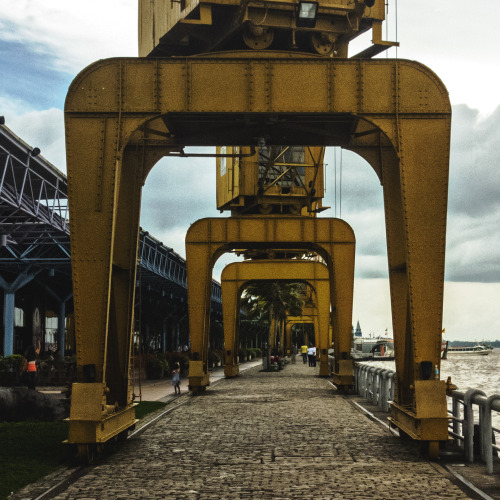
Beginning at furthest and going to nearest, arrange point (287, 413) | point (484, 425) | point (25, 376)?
point (25, 376) < point (287, 413) < point (484, 425)

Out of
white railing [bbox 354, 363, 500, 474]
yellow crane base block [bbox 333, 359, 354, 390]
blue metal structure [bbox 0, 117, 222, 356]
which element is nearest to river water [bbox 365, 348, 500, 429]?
white railing [bbox 354, 363, 500, 474]

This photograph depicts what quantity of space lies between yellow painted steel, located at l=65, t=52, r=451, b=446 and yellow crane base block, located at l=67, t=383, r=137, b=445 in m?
0.37

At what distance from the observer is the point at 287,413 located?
1791 centimetres

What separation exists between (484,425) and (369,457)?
1.93 metres

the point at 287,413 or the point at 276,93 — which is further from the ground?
the point at 276,93

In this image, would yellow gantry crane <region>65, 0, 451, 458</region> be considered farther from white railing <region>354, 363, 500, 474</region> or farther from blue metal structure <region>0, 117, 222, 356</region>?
blue metal structure <region>0, 117, 222, 356</region>

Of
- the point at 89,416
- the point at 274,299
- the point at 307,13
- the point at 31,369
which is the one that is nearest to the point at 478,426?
the point at 89,416

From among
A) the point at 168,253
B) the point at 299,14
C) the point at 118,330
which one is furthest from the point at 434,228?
the point at 168,253

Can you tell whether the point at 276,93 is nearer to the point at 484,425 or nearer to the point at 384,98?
the point at 384,98

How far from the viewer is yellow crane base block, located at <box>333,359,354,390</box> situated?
2480 cm

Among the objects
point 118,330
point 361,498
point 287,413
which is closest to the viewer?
point 361,498

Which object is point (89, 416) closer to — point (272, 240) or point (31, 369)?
point (31, 369)

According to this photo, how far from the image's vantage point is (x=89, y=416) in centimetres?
1092

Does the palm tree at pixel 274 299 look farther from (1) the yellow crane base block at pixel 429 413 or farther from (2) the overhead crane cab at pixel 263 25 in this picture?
(1) the yellow crane base block at pixel 429 413
